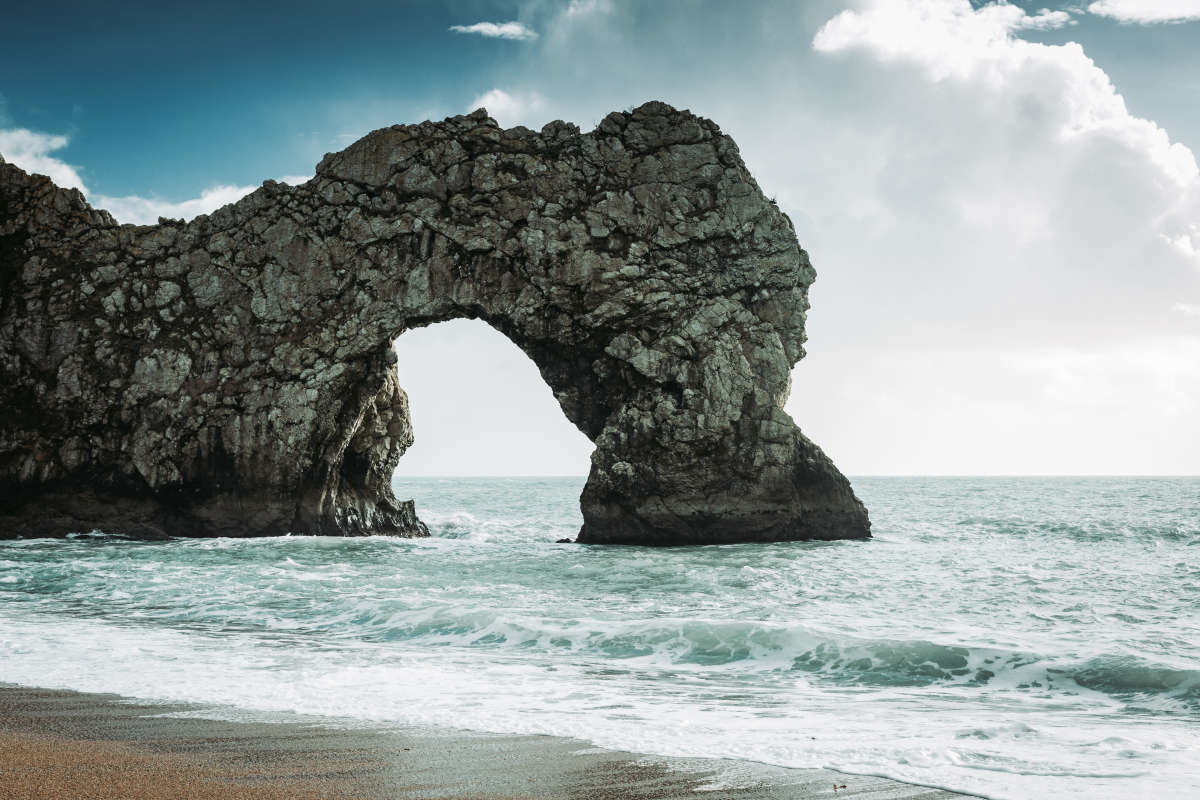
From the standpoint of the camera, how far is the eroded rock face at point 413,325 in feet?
71.5

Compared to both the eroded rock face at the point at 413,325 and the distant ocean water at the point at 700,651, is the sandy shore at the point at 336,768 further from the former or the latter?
the eroded rock face at the point at 413,325

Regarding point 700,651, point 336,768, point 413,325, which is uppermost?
point 413,325

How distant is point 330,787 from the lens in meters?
4.03

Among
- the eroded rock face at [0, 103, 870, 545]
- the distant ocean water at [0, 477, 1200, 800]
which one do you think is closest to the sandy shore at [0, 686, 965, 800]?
the distant ocean water at [0, 477, 1200, 800]

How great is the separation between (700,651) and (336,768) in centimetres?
480

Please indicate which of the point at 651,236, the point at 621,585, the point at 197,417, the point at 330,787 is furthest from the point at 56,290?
the point at 330,787

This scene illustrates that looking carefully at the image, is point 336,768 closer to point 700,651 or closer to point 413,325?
point 700,651

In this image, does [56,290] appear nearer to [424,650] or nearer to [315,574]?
[315,574]

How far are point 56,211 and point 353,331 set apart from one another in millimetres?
8806

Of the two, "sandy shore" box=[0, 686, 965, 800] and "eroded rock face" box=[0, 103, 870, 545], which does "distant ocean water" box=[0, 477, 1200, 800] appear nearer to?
"sandy shore" box=[0, 686, 965, 800]

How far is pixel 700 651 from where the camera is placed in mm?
8625

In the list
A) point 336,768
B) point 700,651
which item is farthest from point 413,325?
point 336,768

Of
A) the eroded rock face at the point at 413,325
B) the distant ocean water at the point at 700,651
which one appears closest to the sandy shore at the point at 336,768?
the distant ocean water at the point at 700,651

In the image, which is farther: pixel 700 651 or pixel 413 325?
pixel 413 325
